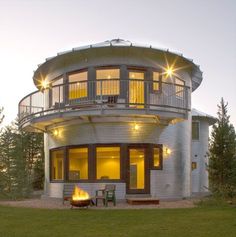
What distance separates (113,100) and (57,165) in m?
4.91

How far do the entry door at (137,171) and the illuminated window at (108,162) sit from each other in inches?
23.1

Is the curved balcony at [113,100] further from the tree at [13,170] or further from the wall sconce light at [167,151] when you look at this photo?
the tree at [13,170]

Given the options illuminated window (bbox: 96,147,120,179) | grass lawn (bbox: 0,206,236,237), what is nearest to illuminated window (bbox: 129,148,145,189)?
illuminated window (bbox: 96,147,120,179)

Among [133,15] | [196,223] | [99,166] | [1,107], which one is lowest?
[196,223]

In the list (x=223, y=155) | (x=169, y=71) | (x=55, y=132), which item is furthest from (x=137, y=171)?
(x=223, y=155)

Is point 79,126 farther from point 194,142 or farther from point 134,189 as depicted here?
point 194,142

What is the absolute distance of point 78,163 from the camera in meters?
18.5

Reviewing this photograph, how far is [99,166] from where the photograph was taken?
17766mm

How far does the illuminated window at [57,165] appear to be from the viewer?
64.8 ft

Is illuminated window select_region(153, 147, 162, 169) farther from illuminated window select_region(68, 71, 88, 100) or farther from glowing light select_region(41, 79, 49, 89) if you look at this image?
glowing light select_region(41, 79, 49, 89)

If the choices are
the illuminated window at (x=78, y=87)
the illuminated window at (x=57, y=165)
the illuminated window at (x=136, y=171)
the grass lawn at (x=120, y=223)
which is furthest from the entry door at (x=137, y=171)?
the grass lawn at (x=120, y=223)

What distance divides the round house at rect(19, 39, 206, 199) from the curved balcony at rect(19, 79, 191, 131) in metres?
0.04

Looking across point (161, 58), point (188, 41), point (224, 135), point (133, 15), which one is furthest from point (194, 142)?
point (133, 15)

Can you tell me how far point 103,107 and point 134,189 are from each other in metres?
4.08
